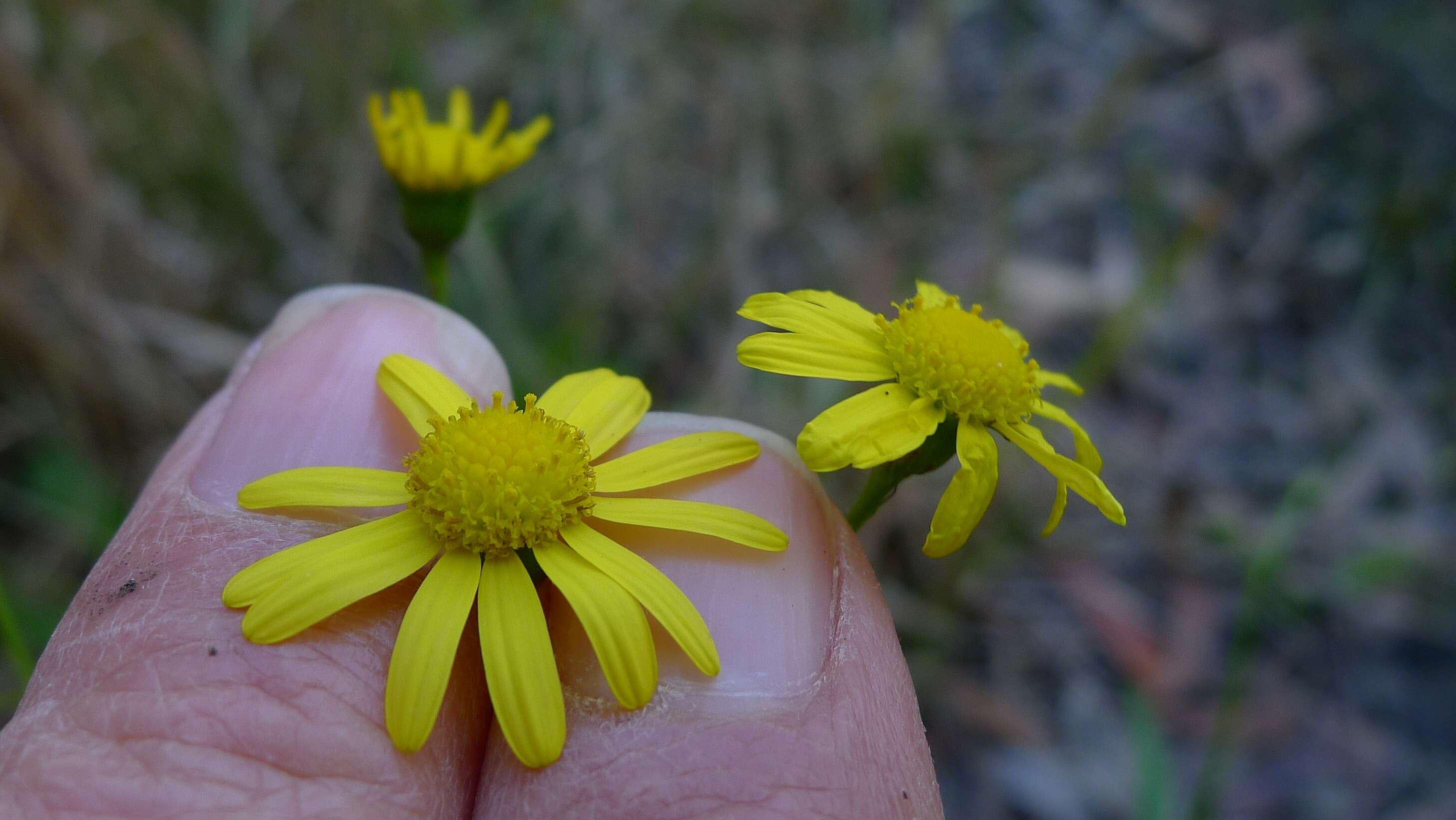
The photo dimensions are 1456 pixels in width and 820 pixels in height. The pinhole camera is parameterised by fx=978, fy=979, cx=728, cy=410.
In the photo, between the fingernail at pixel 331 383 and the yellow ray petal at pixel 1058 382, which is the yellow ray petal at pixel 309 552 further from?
the yellow ray petal at pixel 1058 382

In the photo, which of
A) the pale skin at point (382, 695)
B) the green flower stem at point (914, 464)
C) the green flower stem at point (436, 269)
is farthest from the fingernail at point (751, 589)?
the green flower stem at point (436, 269)

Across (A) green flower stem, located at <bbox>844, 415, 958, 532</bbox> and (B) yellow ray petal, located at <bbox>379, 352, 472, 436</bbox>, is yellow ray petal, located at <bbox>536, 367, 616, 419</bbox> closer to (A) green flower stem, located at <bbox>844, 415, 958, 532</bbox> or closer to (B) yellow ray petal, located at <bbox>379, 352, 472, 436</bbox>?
(B) yellow ray petal, located at <bbox>379, 352, 472, 436</bbox>

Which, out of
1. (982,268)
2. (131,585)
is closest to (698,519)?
(131,585)

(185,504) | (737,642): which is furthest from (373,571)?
(737,642)

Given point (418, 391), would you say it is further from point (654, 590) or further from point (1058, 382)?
point (1058, 382)

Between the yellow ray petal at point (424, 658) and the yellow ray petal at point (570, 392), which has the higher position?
the yellow ray petal at point (570, 392)

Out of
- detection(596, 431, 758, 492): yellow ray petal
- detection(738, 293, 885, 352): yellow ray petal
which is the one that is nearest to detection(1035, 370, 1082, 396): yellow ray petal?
detection(738, 293, 885, 352): yellow ray petal
